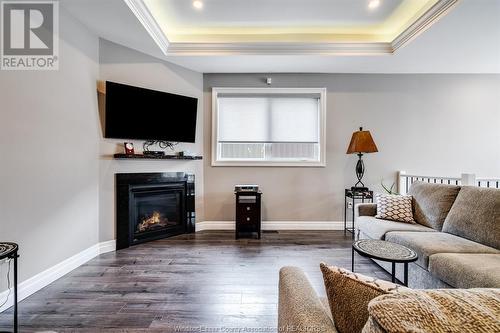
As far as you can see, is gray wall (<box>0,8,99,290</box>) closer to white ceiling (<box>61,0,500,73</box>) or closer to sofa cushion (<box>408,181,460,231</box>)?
white ceiling (<box>61,0,500,73</box>)

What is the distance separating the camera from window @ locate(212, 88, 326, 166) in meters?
4.14

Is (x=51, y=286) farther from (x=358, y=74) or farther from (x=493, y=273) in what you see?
(x=358, y=74)

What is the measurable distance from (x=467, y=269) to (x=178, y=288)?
7.50 feet

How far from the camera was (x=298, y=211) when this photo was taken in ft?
13.6

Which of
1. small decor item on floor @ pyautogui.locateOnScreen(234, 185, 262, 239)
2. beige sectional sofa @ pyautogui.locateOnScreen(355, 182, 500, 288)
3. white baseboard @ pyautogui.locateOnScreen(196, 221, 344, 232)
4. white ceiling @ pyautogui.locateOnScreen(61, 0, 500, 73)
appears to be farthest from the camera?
white baseboard @ pyautogui.locateOnScreen(196, 221, 344, 232)

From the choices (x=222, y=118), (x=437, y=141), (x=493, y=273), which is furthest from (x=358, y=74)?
(x=493, y=273)

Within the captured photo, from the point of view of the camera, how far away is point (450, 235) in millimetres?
2297

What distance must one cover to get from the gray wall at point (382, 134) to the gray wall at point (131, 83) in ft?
1.35

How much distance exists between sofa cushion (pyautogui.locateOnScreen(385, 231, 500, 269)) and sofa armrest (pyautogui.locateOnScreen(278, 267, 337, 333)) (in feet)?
5.11

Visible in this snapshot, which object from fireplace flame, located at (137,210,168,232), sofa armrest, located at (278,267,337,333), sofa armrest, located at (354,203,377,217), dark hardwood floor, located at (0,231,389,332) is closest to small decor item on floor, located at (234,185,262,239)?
dark hardwood floor, located at (0,231,389,332)

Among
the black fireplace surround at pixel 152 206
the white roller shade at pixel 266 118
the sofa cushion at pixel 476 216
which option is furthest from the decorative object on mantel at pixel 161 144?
the sofa cushion at pixel 476 216

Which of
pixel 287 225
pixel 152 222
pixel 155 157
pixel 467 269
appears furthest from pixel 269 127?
pixel 467 269

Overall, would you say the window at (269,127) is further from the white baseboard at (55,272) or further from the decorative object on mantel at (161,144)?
the white baseboard at (55,272)

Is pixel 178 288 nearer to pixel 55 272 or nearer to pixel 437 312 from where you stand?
pixel 55 272
